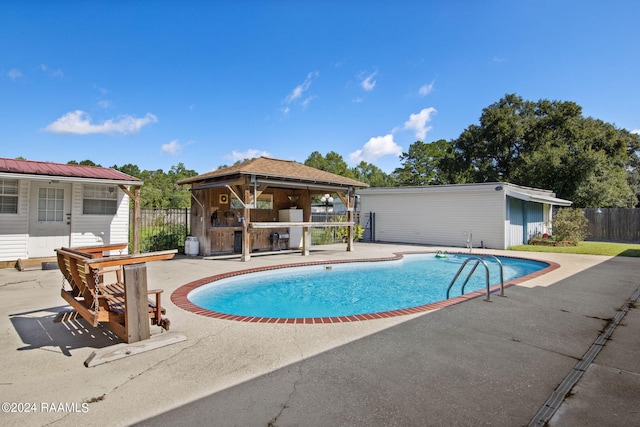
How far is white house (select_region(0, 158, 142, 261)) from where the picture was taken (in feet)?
29.1

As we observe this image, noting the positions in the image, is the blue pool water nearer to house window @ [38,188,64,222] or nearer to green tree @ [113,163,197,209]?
house window @ [38,188,64,222]

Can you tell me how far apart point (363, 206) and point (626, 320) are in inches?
592

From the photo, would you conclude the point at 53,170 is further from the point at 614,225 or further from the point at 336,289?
the point at 614,225

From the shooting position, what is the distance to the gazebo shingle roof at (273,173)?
10.7 m

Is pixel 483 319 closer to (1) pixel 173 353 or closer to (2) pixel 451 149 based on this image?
(1) pixel 173 353

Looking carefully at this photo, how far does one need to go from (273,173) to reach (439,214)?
30.9 feet

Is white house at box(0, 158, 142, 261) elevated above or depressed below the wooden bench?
above

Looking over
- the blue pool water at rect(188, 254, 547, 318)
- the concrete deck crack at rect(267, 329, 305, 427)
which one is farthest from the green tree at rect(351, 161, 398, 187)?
the concrete deck crack at rect(267, 329, 305, 427)

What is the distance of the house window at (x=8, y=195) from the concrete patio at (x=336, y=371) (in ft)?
17.9

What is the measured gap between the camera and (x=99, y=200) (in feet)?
33.8

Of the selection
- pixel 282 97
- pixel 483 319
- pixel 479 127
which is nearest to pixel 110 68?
pixel 282 97

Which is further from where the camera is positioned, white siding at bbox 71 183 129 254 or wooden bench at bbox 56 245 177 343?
white siding at bbox 71 183 129 254

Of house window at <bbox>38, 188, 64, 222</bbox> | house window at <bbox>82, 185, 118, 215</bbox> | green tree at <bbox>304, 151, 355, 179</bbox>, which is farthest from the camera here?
green tree at <bbox>304, 151, 355, 179</bbox>

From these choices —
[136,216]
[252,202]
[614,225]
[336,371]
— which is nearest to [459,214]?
[252,202]
